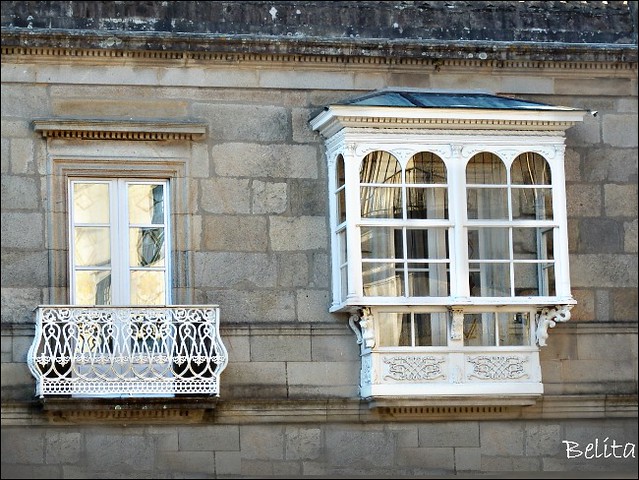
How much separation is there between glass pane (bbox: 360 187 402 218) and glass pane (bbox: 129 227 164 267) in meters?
1.91

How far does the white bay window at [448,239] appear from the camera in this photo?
53.7 ft

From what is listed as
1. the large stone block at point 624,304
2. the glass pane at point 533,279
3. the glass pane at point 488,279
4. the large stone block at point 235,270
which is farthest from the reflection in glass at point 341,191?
the large stone block at point 624,304

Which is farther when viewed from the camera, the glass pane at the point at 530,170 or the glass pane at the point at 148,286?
the glass pane at the point at 530,170

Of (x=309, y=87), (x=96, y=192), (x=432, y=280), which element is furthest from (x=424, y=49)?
(x=96, y=192)

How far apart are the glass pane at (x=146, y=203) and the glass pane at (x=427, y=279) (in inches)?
93.8

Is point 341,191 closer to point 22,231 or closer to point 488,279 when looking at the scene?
point 488,279

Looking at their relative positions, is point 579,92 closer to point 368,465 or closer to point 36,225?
point 368,465

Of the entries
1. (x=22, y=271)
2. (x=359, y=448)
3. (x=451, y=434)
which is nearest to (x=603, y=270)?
(x=451, y=434)

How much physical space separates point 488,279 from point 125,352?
344cm

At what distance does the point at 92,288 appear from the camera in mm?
16500

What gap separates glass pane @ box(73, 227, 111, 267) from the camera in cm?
1648

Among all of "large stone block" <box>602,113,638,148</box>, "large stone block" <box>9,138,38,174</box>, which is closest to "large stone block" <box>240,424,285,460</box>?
"large stone block" <box>9,138,38,174</box>

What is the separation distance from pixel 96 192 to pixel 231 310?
166 cm

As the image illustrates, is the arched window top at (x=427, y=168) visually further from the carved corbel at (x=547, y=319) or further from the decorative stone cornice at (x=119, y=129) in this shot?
the decorative stone cornice at (x=119, y=129)
